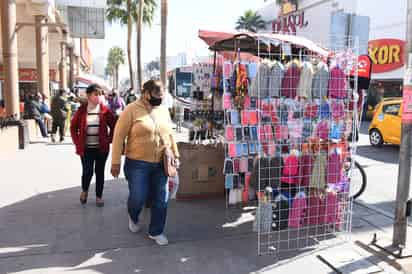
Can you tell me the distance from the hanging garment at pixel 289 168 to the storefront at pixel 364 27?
4.76ft

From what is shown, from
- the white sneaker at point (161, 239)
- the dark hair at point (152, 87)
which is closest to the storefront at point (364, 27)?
the dark hair at point (152, 87)

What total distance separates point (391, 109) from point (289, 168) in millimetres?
8275

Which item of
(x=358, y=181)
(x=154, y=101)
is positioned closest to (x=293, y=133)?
(x=154, y=101)

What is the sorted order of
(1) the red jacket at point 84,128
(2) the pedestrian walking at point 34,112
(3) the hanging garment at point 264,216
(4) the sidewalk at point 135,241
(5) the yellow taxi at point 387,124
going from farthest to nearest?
(2) the pedestrian walking at point 34,112, (5) the yellow taxi at point 387,124, (1) the red jacket at point 84,128, (3) the hanging garment at point 264,216, (4) the sidewalk at point 135,241

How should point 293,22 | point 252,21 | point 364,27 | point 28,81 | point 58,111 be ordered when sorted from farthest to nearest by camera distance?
point 252,21 → point 293,22 → point 28,81 → point 58,111 → point 364,27

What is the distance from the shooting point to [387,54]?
22.4 m

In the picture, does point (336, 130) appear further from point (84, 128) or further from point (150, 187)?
point (84, 128)

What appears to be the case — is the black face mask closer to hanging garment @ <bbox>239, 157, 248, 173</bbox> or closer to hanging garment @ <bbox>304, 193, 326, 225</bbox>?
hanging garment @ <bbox>239, 157, 248, 173</bbox>

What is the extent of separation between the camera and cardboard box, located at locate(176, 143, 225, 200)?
546 cm

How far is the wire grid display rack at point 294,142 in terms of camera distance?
13.2 feet

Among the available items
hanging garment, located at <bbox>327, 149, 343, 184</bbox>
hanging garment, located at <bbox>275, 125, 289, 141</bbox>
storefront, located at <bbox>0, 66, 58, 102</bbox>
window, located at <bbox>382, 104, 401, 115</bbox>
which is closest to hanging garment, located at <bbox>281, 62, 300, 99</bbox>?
hanging garment, located at <bbox>275, 125, 289, 141</bbox>

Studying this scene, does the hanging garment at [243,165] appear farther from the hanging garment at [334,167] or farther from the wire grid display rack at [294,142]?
the hanging garment at [334,167]

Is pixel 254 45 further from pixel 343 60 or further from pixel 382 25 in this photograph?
pixel 382 25

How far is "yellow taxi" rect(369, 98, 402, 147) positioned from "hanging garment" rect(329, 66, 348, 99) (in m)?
7.14
